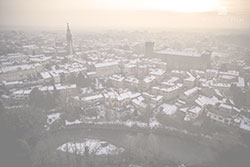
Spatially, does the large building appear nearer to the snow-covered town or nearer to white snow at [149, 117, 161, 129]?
the snow-covered town

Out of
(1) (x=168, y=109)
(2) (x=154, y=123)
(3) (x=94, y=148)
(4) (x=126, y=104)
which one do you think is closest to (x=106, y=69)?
(4) (x=126, y=104)

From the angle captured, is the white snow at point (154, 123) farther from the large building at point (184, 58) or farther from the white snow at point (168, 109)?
the large building at point (184, 58)

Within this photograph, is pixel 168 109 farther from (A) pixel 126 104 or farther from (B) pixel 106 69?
(B) pixel 106 69

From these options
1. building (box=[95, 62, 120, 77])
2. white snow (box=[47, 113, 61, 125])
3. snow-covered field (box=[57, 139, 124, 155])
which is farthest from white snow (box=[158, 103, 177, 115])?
building (box=[95, 62, 120, 77])

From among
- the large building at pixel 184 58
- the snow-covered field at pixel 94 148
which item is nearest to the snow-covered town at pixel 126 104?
A: the snow-covered field at pixel 94 148

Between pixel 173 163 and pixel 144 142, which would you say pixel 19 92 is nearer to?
Answer: pixel 144 142

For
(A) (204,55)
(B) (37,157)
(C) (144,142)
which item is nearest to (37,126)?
(B) (37,157)

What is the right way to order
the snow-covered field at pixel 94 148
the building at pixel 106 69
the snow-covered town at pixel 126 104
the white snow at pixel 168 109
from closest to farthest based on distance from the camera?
the snow-covered field at pixel 94 148 < the snow-covered town at pixel 126 104 < the white snow at pixel 168 109 < the building at pixel 106 69
